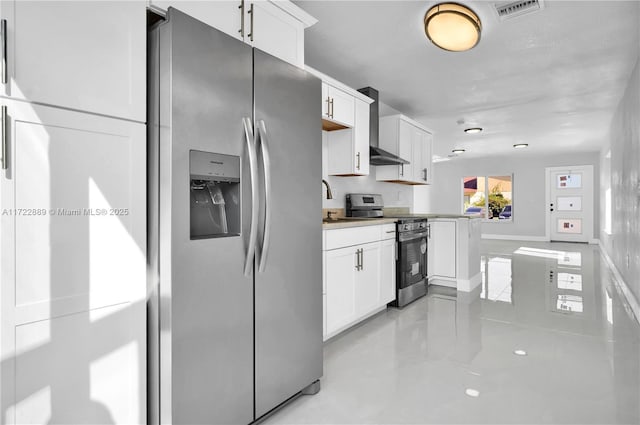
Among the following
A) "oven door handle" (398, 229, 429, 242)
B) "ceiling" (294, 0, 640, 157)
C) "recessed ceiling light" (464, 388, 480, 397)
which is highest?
"ceiling" (294, 0, 640, 157)

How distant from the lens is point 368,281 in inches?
128

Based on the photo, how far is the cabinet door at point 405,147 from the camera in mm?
4723

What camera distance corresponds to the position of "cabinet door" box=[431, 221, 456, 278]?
468 centimetres

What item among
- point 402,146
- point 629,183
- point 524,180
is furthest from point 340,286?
point 524,180

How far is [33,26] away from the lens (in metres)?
1.20

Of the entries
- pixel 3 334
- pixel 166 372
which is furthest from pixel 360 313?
pixel 3 334

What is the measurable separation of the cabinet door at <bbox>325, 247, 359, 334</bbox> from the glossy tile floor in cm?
20

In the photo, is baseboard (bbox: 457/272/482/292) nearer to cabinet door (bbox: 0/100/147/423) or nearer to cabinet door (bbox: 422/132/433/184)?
cabinet door (bbox: 422/132/433/184)

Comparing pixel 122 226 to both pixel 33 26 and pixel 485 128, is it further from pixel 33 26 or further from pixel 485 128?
pixel 485 128

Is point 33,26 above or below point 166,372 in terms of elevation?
above

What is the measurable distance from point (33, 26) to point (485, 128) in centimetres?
693

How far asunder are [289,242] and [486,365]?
5.43 ft

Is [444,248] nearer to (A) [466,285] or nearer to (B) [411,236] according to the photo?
(A) [466,285]

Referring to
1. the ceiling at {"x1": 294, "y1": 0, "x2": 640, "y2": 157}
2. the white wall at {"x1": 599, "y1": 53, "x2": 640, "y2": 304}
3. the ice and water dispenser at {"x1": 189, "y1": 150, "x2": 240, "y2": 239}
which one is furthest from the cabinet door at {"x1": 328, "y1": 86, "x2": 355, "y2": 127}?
the white wall at {"x1": 599, "y1": 53, "x2": 640, "y2": 304}
